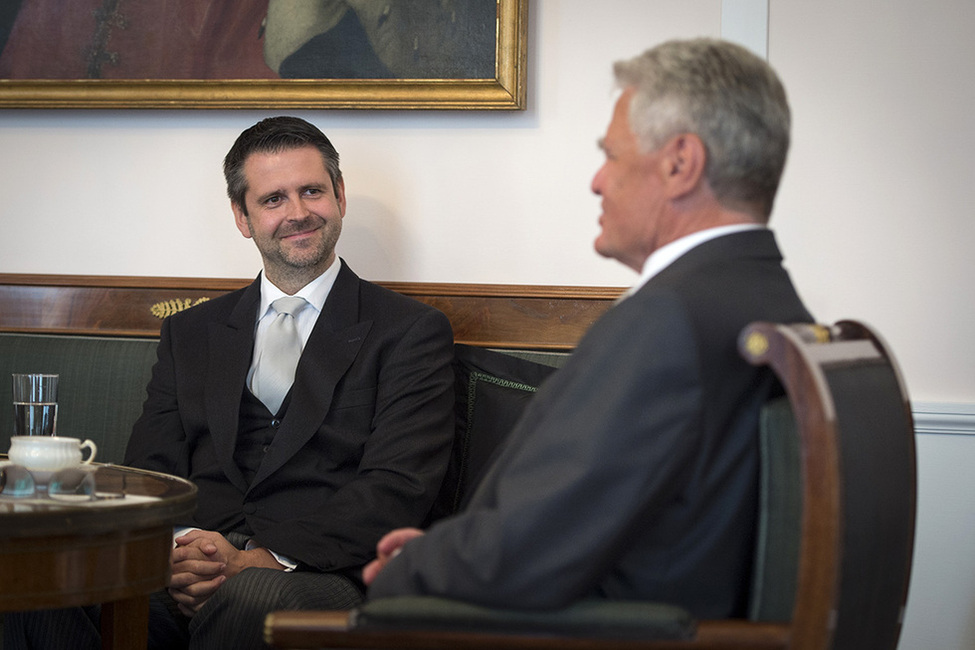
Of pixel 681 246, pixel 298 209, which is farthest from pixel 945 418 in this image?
pixel 298 209

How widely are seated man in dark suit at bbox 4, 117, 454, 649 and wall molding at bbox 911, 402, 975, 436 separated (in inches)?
55.5

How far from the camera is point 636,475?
1.38m

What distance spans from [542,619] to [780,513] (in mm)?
381

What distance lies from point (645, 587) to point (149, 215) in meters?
2.61

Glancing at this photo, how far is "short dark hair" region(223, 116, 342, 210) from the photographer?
3.02 metres

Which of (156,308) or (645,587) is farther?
(156,308)

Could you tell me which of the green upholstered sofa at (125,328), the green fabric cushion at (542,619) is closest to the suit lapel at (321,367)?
the green upholstered sofa at (125,328)

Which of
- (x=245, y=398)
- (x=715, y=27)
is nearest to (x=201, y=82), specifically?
(x=245, y=398)

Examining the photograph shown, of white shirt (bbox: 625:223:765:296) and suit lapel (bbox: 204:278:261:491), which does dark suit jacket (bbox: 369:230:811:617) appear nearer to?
white shirt (bbox: 625:223:765:296)

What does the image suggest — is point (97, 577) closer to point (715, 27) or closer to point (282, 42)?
point (282, 42)

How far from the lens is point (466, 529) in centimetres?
148

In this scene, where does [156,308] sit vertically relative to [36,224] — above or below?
below

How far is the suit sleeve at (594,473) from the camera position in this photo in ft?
4.53

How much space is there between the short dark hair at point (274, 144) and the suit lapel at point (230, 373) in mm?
325
